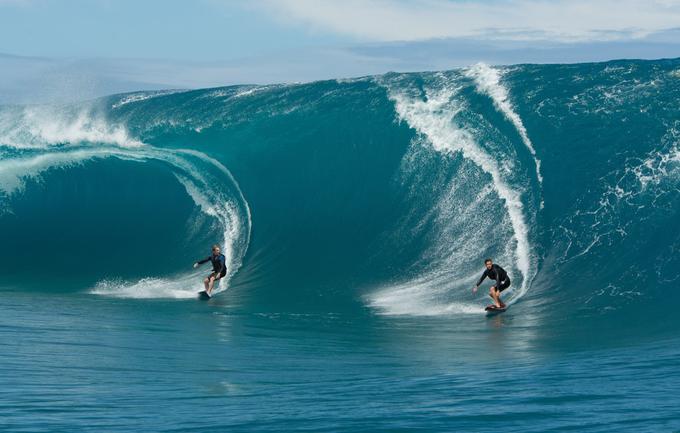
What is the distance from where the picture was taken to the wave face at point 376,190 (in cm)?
1575

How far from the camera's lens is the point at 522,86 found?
20.7 m

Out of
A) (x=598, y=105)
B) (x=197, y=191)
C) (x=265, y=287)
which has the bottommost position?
(x=265, y=287)

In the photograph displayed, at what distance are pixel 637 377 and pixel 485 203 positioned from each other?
27.3 feet

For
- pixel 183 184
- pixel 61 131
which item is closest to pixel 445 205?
pixel 183 184

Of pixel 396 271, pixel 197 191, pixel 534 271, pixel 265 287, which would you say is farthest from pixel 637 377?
pixel 197 191

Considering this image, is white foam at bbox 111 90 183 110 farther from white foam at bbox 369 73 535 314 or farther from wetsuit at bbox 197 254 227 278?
wetsuit at bbox 197 254 227 278

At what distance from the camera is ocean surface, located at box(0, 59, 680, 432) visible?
859 centimetres

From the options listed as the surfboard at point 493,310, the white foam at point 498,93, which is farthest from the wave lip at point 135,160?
the white foam at point 498,93

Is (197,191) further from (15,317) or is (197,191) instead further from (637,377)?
(637,377)

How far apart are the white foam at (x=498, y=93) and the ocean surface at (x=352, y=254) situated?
0.24ft

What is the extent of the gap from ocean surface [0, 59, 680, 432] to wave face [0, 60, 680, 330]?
56 millimetres

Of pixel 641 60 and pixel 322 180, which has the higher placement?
pixel 641 60

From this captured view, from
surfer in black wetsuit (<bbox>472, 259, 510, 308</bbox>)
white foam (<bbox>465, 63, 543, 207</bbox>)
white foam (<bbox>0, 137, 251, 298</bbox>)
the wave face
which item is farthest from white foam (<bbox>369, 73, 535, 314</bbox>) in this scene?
white foam (<bbox>0, 137, 251, 298</bbox>)

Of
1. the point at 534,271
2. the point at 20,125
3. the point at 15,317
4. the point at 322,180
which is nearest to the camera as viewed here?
the point at 15,317
